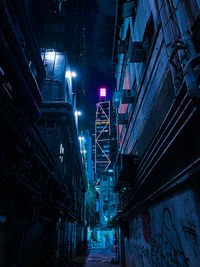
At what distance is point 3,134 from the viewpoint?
5.13m

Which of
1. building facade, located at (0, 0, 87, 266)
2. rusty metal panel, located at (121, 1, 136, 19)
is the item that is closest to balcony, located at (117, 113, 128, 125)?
building facade, located at (0, 0, 87, 266)

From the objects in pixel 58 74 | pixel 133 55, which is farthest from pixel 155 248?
pixel 58 74

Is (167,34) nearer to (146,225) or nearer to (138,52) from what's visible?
(138,52)

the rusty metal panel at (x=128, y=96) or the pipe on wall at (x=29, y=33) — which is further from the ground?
the pipe on wall at (x=29, y=33)

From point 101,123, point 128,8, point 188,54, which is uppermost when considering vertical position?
point 101,123

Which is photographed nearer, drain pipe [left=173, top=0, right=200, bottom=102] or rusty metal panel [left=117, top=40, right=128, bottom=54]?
drain pipe [left=173, top=0, right=200, bottom=102]

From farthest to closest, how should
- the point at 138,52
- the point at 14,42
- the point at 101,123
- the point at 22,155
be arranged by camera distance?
the point at 101,123
the point at 138,52
the point at 22,155
the point at 14,42

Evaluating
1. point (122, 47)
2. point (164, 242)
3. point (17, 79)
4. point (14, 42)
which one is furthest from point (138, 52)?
point (164, 242)

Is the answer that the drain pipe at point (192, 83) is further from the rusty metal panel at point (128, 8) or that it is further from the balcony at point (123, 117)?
the rusty metal panel at point (128, 8)

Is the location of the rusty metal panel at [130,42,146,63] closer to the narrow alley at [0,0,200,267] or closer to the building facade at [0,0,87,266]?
Result: the narrow alley at [0,0,200,267]

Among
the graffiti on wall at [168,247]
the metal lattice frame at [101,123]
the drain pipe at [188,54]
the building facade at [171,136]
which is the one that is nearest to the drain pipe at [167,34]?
the building facade at [171,136]

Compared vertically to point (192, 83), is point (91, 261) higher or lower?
→ lower

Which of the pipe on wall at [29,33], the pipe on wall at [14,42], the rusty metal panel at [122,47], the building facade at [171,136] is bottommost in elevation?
the building facade at [171,136]

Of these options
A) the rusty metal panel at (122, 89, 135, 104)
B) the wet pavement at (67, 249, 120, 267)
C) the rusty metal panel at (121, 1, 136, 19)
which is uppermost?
the rusty metal panel at (121, 1, 136, 19)
